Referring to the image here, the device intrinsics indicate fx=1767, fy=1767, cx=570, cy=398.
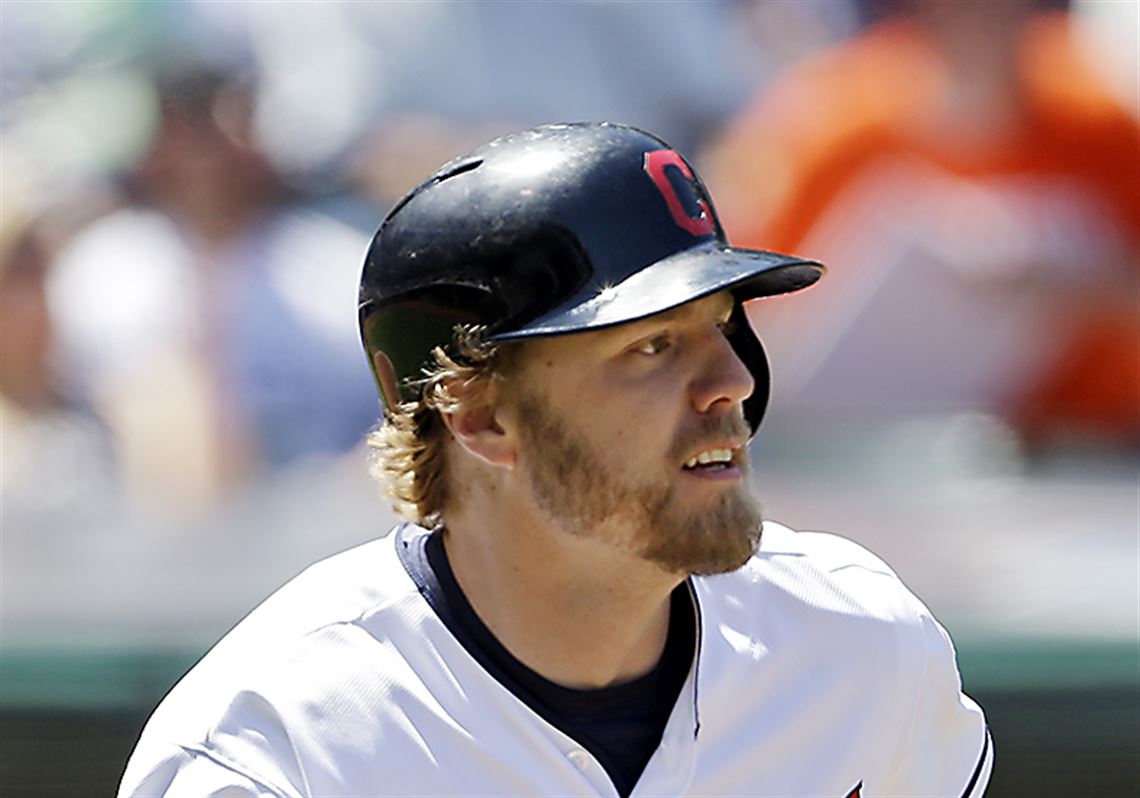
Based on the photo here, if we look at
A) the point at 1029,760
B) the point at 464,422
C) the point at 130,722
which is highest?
the point at 464,422

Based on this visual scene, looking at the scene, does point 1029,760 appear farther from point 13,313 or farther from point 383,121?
point 13,313

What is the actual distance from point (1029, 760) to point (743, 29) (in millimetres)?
1545

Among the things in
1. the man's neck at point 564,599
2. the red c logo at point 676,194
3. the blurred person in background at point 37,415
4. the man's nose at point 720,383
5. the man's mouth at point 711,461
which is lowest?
the blurred person in background at point 37,415

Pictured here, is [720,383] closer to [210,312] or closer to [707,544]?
[707,544]

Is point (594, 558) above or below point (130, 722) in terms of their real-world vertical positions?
above

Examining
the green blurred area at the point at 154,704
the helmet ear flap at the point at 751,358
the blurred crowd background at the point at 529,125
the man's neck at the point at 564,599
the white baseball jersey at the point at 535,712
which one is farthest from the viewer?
the blurred crowd background at the point at 529,125

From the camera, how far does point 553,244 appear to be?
69.8 inches

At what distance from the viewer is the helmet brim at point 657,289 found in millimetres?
1718

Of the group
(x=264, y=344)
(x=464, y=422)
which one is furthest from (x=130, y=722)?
(x=464, y=422)

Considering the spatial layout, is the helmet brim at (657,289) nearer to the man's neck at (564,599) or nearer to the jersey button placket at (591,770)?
the man's neck at (564,599)

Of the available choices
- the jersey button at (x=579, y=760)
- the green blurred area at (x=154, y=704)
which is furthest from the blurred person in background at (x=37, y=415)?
the jersey button at (x=579, y=760)

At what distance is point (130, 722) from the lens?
8.88 ft

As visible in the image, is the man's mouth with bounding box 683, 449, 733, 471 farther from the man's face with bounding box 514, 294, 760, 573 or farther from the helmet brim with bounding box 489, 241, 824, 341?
the helmet brim with bounding box 489, 241, 824, 341

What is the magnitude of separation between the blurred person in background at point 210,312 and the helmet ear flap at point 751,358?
4.66 ft
